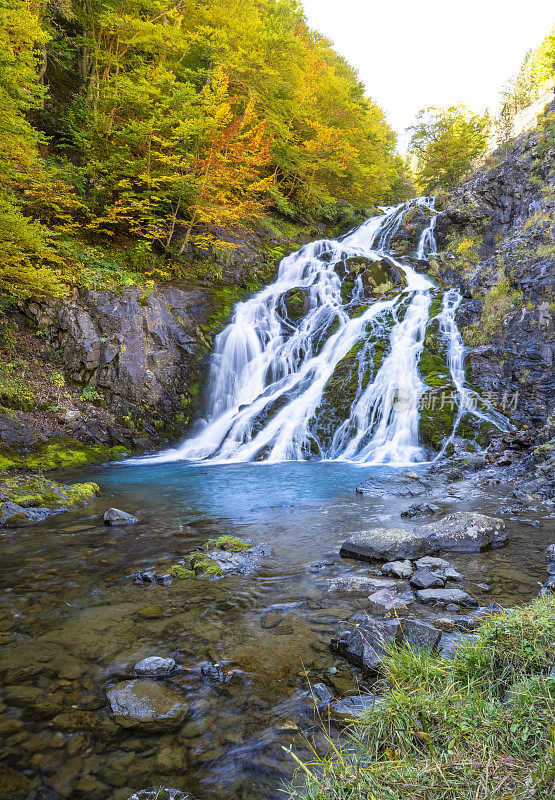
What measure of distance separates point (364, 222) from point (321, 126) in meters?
6.34

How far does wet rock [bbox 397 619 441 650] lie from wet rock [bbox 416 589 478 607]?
3.25ft

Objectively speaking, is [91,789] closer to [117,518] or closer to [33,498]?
[117,518]

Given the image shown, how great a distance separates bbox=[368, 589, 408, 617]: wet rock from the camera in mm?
3250

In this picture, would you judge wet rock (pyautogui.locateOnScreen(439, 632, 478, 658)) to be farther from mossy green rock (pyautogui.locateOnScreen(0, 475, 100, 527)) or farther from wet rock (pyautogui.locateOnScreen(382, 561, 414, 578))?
mossy green rock (pyautogui.locateOnScreen(0, 475, 100, 527))

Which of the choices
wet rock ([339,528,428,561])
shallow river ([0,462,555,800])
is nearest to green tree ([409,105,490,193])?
shallow river ([0,462,555,800])

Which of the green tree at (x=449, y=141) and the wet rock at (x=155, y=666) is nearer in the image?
the wet rock at (x=155, y=666)

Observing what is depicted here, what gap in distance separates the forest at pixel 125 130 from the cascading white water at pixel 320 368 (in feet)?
12.4

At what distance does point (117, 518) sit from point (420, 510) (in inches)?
184

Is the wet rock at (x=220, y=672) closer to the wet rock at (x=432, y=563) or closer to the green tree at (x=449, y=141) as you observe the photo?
the wet rock at (x=432, y=563)

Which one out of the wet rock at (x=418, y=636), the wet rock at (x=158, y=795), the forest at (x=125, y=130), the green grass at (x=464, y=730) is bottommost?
the wet rock at (x=158, y=795)

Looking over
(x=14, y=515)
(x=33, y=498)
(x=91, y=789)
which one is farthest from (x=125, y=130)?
(x=91, y=789)

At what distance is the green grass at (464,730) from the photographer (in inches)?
52.0

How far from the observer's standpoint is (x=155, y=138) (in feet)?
39.5

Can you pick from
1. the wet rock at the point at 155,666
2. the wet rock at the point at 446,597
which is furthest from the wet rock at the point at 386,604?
the wet rock at the point at 155,666
